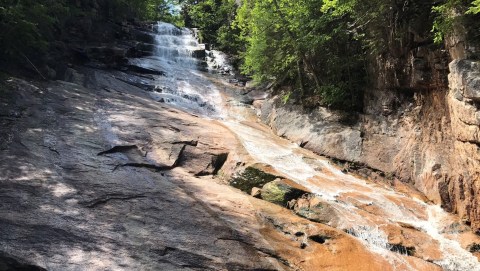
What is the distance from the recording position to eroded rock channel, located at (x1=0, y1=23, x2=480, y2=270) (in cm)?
646

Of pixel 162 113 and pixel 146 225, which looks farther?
pixel 162 113

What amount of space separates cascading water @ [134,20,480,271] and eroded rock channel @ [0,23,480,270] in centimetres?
5

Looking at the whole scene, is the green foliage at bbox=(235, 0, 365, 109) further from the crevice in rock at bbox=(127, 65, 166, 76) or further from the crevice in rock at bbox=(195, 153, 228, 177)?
the crevice in rock at bbox=(127, 65, 166, 76)

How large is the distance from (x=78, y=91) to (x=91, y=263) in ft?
31.7

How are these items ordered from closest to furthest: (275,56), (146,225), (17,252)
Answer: (17,252)
(146,225)
(275,56)

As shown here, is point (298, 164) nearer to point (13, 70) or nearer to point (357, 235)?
point (357, 235)

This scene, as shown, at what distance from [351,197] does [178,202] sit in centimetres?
494

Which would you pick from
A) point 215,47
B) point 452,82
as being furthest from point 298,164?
point 215,47

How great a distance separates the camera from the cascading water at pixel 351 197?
8.21 m

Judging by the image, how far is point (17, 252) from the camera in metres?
5.81

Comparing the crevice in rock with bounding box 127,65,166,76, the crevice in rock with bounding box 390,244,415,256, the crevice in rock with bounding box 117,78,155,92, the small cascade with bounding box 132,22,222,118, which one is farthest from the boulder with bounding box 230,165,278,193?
the crevice in rock with bounding box 127,65,166,76

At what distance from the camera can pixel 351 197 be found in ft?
33.3

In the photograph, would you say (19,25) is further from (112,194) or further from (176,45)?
(176,45)

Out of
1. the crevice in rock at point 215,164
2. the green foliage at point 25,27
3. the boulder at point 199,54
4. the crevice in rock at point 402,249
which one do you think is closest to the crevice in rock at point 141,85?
the green foliage at point 25,27
